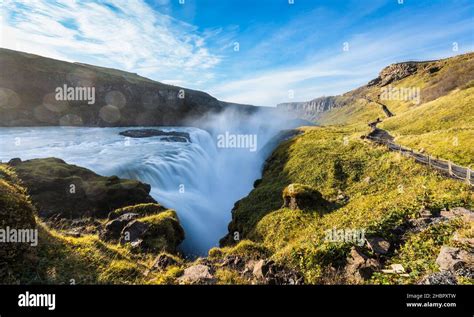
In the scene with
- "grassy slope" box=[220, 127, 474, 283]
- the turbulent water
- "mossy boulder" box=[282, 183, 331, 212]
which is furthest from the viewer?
the turbulent water

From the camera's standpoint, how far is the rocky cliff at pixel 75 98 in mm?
125438

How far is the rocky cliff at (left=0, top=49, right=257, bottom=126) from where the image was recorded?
12544cm

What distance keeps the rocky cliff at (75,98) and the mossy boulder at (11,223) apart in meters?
109

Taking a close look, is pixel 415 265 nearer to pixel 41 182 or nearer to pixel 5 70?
pixel 41 182

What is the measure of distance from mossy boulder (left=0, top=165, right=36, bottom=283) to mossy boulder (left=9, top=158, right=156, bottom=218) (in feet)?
46.0

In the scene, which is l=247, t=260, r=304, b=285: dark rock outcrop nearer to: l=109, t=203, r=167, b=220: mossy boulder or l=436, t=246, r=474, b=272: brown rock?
l=436, t=246, r=474, b=272: brown rock

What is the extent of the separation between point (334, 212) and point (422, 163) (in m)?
14.1

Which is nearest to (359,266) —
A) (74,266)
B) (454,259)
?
(454,259)

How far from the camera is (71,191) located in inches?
1013

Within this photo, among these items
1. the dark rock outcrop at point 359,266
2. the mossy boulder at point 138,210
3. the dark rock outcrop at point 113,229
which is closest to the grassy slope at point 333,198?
the dark rock outcrop at point 359,266

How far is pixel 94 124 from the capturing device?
142 metres

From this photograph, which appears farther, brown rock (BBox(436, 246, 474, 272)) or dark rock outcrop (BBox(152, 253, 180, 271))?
dark rock outcrop (BBox(152, 253, 180, 271))

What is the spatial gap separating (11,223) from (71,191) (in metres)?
18.5

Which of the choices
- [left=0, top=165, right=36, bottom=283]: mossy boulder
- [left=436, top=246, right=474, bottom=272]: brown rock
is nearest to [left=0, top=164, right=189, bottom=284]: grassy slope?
[left=0, top=165, right=36, bottom=283]: mossy boulder
